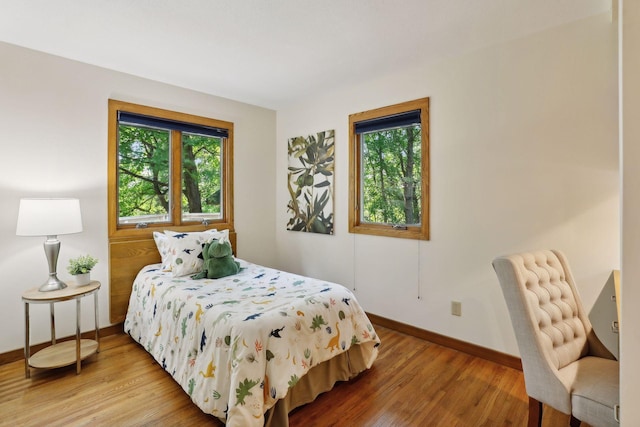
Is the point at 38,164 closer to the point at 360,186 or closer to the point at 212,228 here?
the point at 212,228

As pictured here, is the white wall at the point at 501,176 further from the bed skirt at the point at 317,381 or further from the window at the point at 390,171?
the bed skirt at the point at 317,381

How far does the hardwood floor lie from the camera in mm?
1842

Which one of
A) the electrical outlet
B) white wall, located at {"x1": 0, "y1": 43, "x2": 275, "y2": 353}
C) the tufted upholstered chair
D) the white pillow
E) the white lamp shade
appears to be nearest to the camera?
the tufted upholstered chair

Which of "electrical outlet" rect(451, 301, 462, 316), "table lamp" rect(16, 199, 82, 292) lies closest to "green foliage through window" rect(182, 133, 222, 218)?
"table lamp" rect(16, 199, 82, 292)

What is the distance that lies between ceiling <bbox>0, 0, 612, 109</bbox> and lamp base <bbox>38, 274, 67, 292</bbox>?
178 cm

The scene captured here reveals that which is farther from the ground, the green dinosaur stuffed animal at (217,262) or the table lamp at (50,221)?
the table lamp at (50,221)

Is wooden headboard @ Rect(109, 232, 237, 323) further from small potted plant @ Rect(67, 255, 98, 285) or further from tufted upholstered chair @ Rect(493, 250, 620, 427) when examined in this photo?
tufted upholstered chair @ Rect(493, 250, 620, 427)

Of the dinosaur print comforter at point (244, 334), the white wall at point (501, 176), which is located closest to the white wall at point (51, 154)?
the dinosaur print comforter at point (244, 334)

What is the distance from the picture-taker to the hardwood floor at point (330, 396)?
6.04 feet

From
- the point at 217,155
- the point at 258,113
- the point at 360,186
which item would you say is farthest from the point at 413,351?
the point at 258,113

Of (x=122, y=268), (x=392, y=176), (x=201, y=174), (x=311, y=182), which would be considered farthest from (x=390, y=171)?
(x=122, y=268)

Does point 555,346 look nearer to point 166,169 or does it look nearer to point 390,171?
point 390,171

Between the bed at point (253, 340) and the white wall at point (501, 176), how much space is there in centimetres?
86

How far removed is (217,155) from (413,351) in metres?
2.87
